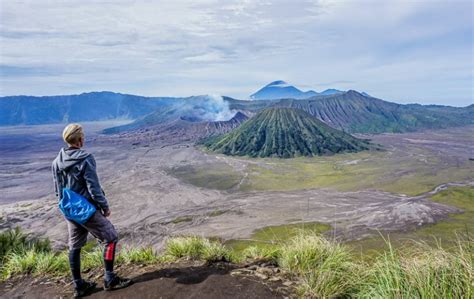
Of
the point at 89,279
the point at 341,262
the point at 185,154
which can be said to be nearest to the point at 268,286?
the point at 341,262

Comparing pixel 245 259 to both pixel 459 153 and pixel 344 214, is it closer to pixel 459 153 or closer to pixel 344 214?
pixel 344 214

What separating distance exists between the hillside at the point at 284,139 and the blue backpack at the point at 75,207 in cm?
7534

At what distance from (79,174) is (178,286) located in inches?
73.3

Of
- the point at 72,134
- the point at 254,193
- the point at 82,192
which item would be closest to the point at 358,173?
the point at 254,193

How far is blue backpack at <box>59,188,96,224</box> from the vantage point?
4.01 meters

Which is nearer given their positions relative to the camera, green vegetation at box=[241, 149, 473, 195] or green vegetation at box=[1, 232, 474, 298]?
green vegetation at box=[1, 232, 474, 298]

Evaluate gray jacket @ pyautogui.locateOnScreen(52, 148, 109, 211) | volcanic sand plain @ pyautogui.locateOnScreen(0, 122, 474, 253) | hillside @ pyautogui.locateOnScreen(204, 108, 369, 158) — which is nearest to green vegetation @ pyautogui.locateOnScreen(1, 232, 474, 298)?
gray jacket @ pyautogui.locateOnScreen(52, 148, 109, 211)

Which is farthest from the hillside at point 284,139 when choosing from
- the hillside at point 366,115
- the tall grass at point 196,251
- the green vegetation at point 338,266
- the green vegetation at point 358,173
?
the green vegetation at point 338,266

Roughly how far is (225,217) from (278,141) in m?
55.3

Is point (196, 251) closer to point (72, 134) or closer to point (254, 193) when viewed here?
point (72, 134)

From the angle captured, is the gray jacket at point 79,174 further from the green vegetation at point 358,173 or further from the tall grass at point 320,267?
the green vegetation at point 358,173

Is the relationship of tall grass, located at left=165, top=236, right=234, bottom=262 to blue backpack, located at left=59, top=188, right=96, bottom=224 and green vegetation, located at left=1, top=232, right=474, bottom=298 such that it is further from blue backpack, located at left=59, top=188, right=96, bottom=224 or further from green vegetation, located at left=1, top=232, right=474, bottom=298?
blue backpack, located at left=59, top=188, right=96, bottom=224

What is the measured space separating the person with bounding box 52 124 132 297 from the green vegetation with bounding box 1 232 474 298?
1017 mm

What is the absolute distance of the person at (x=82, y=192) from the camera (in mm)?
3996
